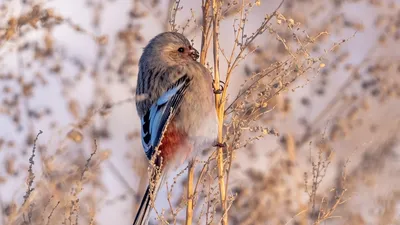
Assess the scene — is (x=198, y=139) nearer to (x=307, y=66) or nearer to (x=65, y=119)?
(x=307, y=66)

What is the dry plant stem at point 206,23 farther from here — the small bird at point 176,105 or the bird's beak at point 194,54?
the bird's beak at point 194,54

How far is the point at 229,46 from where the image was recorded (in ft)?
26.6

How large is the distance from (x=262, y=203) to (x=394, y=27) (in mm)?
A: 1658

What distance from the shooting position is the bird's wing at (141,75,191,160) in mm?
4167

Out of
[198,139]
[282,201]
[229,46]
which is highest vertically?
[229,46]

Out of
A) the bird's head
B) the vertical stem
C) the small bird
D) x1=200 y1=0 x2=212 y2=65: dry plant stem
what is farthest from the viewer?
the bird's head

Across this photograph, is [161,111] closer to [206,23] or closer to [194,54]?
[194,54]

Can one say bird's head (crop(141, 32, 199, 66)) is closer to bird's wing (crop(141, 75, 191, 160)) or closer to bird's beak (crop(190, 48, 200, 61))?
bird's beak (crop(190, 48, 200, 61))

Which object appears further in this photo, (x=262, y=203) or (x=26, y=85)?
(x=262, y=203)

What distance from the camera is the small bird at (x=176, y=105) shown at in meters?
Answer: 4.10

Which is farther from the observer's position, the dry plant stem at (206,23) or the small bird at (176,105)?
the small bird at (176,105)

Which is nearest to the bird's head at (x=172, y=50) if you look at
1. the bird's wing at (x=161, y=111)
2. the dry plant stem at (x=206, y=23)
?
the bird's wing at (x=161, y=111)

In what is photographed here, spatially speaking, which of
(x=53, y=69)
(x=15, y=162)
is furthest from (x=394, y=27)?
(x=15, y=162)

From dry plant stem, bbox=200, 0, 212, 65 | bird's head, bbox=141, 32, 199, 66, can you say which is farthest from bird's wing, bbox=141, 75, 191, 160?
dry plant stem, bbox=200, 0, 212, 65
